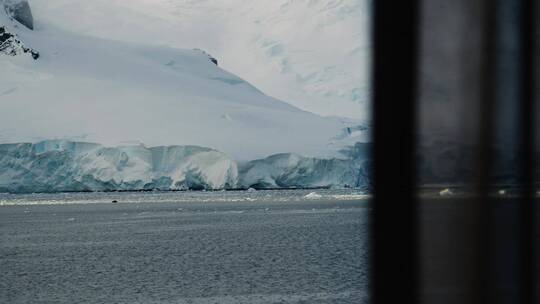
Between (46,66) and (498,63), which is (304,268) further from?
(46,66)

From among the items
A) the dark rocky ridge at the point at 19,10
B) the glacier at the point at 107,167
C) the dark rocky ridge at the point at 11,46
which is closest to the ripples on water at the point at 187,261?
the glacier at the point at 107,167

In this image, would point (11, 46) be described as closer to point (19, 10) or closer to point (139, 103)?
point (19, 10)

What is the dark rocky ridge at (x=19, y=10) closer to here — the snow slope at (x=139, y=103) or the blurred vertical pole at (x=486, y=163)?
the snow slope at (x=139, y=103)

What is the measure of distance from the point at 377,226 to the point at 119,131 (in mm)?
53768

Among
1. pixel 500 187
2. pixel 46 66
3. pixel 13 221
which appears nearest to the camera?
pixel 500 187

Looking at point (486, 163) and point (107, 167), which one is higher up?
point (107, 167)

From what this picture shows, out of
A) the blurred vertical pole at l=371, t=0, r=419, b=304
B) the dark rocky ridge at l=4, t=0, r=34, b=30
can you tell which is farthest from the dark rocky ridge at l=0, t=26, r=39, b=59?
the blurred vertical pole at l=371, t=0, r=419, b=304

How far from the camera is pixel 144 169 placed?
42.2 m

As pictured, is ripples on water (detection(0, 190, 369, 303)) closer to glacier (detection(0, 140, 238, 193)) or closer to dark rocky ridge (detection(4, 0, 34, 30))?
glacier (detection(0, 140, 238, 193))

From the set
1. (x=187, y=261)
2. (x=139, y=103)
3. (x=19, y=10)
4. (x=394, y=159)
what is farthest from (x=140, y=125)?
(x=394, y=159)

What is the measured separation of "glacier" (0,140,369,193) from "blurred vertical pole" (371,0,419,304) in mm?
39888

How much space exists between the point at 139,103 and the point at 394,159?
197 feet

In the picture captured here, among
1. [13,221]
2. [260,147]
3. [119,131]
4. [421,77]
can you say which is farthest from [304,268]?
[119,131]

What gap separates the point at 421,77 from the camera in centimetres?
134
